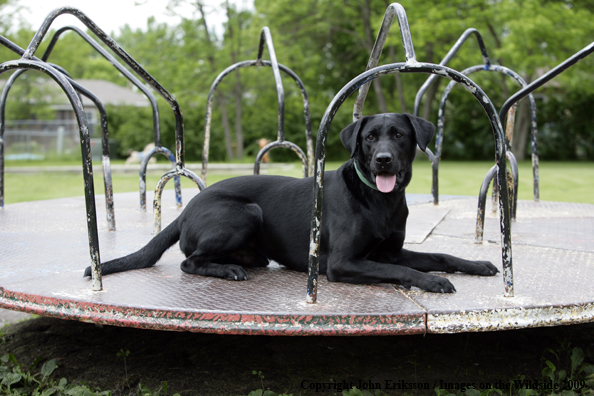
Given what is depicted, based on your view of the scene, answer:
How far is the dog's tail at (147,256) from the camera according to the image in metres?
2.43

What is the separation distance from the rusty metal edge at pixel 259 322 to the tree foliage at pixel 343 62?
16478 mm

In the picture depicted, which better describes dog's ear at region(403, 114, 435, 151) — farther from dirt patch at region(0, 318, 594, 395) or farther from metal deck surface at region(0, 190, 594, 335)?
dirt patch at region(0, 318, 594, 395)

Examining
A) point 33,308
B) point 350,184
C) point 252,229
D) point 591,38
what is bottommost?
point 33,308

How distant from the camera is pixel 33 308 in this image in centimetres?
204

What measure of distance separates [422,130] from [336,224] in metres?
0.57

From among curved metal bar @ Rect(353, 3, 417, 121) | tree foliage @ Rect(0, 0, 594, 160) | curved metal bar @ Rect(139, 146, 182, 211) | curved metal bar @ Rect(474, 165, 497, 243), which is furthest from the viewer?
tree foliage @ Rect(0, 0, 594, 160)

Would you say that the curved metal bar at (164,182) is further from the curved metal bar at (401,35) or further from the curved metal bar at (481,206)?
the curved metal bar at (481,206)

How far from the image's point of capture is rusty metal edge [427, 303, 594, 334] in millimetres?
1847

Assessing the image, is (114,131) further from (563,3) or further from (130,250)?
(130,250)

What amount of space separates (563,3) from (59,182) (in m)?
17.0

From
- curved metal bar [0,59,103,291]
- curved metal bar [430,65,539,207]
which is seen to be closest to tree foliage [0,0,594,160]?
curved metal bar [430,65,539,207]

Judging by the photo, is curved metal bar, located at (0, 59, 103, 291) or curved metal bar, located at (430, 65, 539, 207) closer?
curved metal bar, located at (0, 59, 103, 291)

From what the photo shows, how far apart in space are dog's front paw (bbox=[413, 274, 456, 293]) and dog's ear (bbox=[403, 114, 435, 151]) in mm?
581

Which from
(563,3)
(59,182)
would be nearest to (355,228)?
(59,182)
